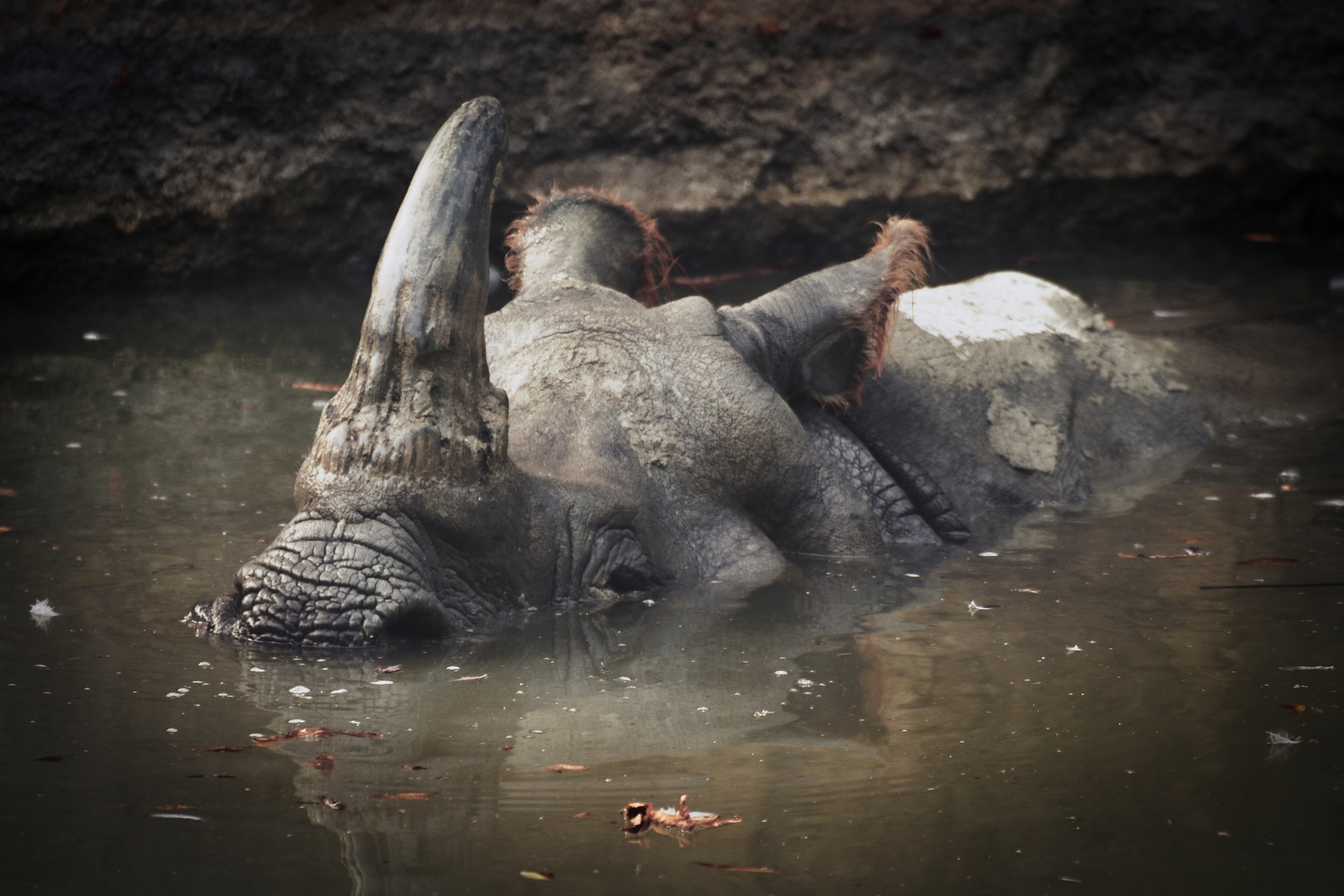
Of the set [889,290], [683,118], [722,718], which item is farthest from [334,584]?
[683,118]

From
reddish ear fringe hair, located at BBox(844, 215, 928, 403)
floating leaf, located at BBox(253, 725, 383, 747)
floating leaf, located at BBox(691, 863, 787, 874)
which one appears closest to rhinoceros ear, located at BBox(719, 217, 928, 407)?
reddish ear fringe hair, located at BBox(844, 215, 928, 403)

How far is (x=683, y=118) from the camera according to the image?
404 inches

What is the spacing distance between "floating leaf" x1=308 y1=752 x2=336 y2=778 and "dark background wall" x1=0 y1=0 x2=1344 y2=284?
279 inches

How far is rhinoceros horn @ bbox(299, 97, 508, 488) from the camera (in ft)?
12.0

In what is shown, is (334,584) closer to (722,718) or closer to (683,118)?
(722,718)

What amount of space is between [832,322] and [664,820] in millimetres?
2822

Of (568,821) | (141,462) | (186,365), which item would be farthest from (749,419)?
(186,365)

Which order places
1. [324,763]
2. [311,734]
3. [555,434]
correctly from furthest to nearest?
1. [555,434]
2. [311,734]
3. [324,763]

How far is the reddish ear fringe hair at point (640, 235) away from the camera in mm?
5625

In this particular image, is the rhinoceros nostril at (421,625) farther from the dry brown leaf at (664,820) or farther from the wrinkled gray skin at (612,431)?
the dry brown leaf at (664,820)

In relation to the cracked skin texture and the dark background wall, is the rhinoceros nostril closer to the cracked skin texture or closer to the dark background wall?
the cracked skin texture

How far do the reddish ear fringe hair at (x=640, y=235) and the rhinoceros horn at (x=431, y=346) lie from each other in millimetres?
1705

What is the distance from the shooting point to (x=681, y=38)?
1014 centimetres

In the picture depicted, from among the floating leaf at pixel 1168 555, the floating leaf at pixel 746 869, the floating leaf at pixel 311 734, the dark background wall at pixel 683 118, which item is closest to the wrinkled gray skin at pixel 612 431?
the floating leaf at pixel 311 734
